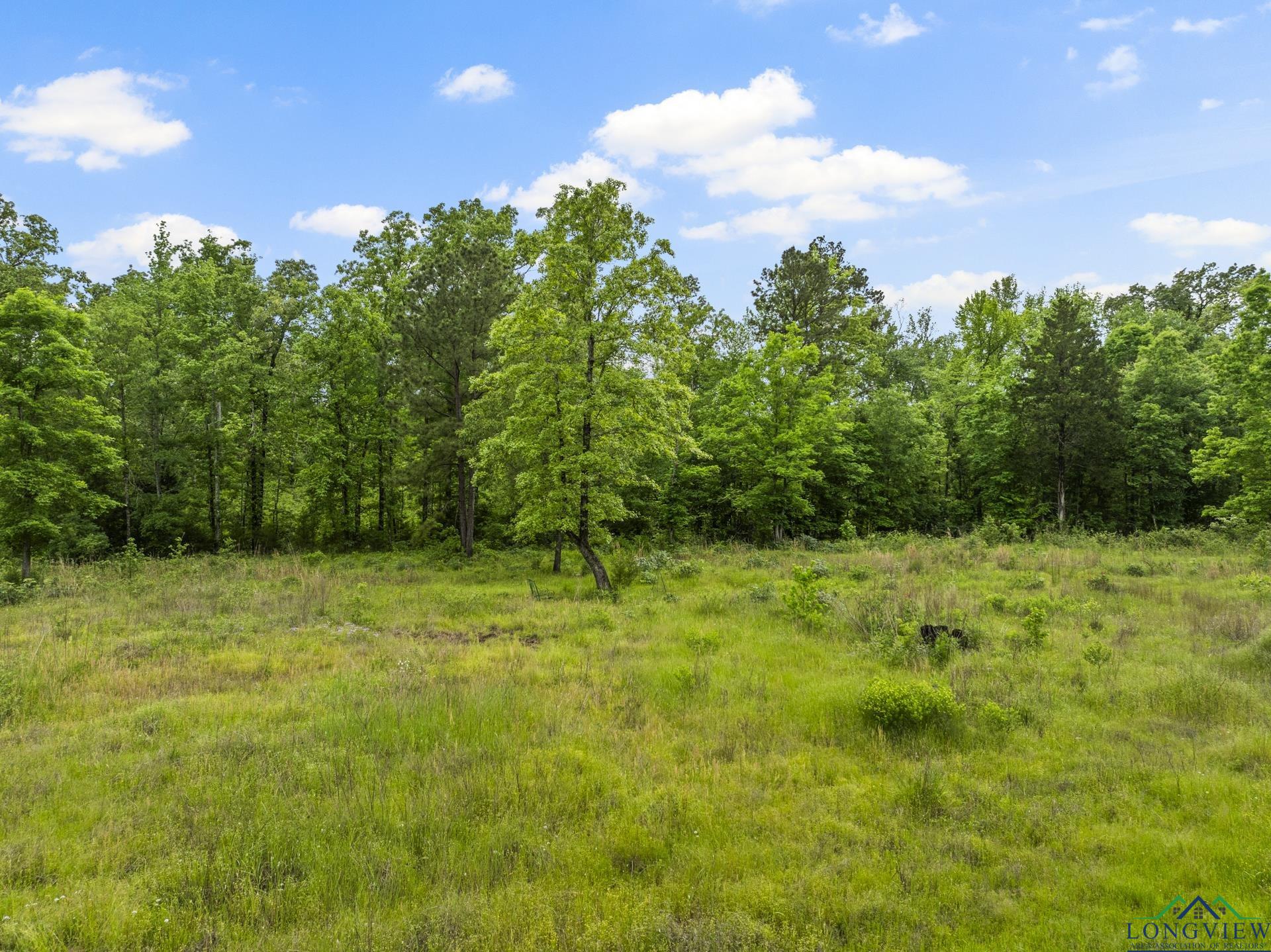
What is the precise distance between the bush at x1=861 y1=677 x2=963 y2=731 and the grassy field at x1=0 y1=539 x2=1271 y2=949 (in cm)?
4

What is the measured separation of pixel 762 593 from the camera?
15.0m

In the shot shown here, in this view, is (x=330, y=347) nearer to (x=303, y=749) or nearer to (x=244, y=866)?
(x=303, y=749)

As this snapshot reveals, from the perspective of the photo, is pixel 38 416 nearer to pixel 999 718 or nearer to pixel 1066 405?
pixel 999 718

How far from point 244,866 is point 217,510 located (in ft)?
102

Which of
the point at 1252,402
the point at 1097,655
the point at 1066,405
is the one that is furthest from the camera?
the point at 1066,405

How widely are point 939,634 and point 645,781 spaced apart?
6.52m

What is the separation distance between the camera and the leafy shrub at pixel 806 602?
1241 cm

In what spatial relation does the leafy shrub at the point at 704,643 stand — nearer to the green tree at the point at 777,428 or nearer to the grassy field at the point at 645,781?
the grassy field at the point at 645,781

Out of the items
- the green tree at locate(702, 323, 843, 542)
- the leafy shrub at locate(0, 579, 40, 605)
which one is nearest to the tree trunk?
the green tree at locate(702, 323, 843, 542)

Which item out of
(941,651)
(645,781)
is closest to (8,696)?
(645,781)

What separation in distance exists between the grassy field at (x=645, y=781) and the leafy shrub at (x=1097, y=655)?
280mm

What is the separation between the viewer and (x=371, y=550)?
1182 inches

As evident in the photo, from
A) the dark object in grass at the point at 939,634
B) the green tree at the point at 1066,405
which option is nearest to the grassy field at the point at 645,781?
the dark object in grass at the point at 939,634

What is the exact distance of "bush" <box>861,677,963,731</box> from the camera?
7516 mm
